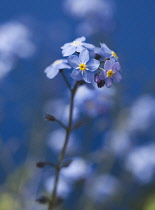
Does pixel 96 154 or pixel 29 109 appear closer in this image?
pixel 96 154

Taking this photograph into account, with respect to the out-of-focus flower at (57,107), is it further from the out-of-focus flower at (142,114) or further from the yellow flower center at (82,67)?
the yellow flower center at (82,67)

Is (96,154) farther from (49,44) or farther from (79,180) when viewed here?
(49,44)

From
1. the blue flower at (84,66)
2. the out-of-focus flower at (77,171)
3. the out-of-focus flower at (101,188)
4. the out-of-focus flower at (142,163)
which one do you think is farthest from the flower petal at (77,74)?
the out-of-focus flower at (142,163)

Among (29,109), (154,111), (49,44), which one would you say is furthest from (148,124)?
(49,44)

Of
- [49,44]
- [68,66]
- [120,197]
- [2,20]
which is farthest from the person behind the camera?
[2,20]

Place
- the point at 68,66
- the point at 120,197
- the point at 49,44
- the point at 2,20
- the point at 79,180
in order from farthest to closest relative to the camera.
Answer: the point at 2,20 < the point at 49,44 < the point at 120,197 < the point at 79,180 < the point at 68,66

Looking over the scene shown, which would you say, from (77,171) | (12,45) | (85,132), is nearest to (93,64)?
(77,171)
